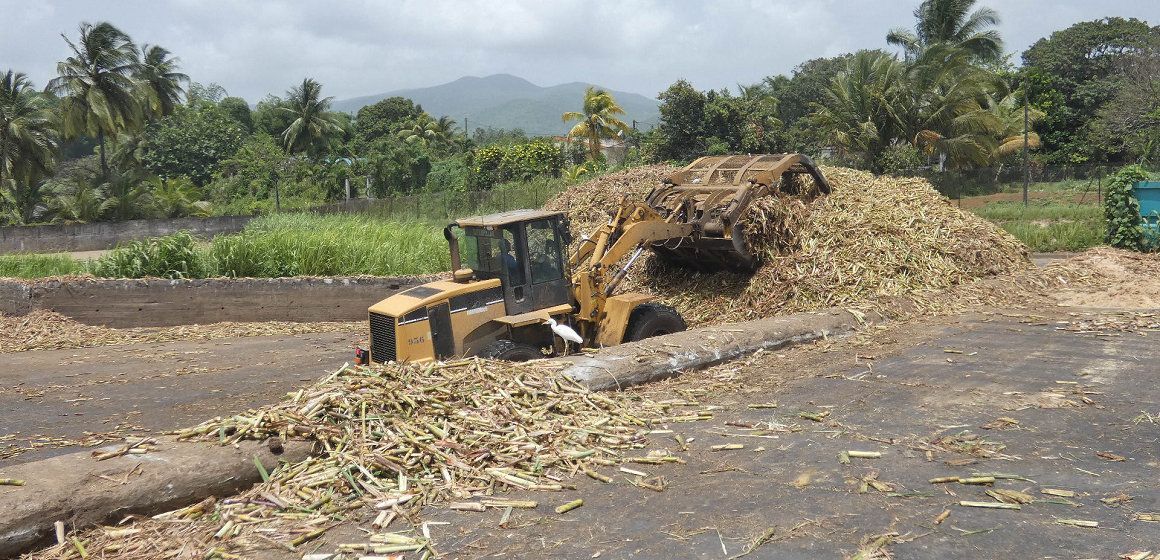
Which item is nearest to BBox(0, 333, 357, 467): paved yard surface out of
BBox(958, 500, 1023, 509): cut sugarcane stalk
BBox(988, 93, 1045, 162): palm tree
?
BBox(958, 500, 1023, 509): cut sugarcane stalk

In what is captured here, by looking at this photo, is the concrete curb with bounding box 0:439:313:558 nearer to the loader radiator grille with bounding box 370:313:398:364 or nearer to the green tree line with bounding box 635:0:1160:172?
the loader radiator grille with bounding box 370:313:398:364

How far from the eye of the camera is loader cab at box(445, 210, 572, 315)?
330 inches

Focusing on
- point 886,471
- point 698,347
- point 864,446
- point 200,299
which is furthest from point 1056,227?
point 200,299

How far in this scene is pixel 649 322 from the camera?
9164mm

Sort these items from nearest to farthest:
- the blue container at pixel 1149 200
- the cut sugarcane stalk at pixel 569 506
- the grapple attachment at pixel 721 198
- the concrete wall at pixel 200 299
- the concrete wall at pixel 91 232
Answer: the cut sugarcane stalk at pixel 569 506
the grapple attachment at pixel 721 198
the concrete wall at pixel 200 299
the blue container at pixel 1149 200
the concrete wall at pixel 91 232

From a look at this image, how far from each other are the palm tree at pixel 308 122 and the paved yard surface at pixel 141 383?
38828mm

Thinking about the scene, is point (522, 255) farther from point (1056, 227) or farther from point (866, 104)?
point (866, 104)

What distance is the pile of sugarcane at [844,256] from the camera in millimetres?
10219

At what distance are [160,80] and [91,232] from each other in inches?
763

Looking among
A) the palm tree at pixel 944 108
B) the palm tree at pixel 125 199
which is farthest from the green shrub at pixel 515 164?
the palm tree at pixel 944 108

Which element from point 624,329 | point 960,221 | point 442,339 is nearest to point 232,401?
point 442,339

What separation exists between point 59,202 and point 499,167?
17.3m

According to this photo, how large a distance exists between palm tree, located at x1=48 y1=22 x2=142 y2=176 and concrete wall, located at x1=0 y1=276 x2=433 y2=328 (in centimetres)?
2533

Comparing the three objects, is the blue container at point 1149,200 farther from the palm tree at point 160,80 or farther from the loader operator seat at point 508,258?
the palm tree at point 160,80
